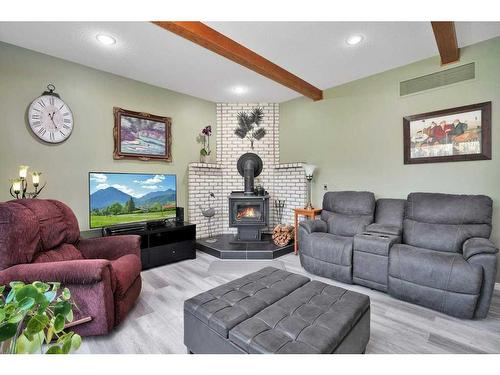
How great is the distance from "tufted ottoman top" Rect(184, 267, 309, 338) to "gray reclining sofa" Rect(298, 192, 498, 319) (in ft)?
3.47

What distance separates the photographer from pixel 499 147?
8.23 ft

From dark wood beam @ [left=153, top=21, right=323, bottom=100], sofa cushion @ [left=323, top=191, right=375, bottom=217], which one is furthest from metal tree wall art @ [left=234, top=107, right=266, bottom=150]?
sofa cushion @ [left=323, top=191, right=375, bottom=217]

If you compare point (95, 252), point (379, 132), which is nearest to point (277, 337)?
point (95, 252)

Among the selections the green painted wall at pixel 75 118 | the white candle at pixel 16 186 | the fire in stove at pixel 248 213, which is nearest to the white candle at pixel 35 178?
the white candle at pixel 16 186

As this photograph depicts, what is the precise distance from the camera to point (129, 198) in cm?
338

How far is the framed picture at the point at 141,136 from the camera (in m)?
3.40

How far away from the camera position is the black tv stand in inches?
123

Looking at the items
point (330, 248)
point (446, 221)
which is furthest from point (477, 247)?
point (330, 248)

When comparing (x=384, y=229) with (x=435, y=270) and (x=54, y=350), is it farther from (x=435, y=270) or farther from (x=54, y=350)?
(x=54, y=350)

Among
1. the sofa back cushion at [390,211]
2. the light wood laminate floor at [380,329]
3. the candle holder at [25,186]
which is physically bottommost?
the light wood laminate floor at [380,329]

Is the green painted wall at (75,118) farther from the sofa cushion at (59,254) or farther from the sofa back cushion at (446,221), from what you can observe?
the sofa back cushion at (446,221)

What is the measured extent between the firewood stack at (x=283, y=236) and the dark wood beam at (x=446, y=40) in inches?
115
